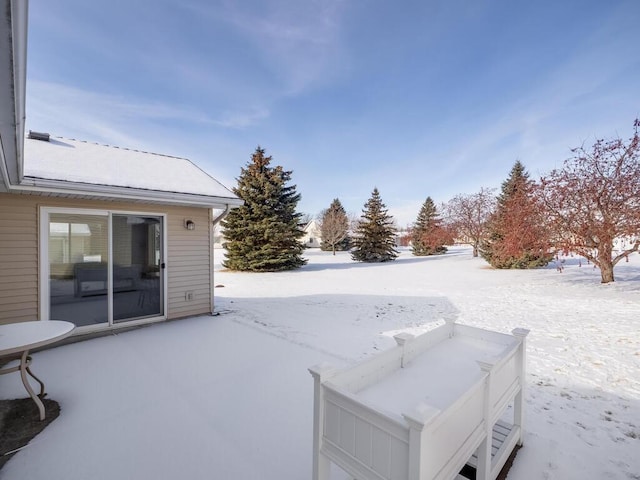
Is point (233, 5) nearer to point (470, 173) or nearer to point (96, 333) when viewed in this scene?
point (96, 333)

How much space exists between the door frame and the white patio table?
1.67m

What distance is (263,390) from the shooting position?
2994 mm

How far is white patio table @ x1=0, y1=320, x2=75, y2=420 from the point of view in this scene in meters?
2.38

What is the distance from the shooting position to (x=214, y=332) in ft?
16.1

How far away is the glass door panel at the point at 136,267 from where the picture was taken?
194 inches

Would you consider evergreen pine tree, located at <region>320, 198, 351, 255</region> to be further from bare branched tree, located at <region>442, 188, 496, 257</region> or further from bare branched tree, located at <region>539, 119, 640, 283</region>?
bare branched tree, located at <region>539, 119, 640, 283</region>

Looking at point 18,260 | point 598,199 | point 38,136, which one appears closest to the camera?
point 18,260

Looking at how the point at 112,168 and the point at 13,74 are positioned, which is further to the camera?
the point at 112,168

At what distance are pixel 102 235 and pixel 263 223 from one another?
9323mm

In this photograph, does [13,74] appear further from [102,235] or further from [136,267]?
[136,267]

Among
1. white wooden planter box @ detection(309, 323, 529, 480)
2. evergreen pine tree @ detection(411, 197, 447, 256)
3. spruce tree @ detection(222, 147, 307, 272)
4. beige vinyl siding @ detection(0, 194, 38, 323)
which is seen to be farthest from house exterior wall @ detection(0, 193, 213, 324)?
evergreen pine tree @ detection(411, 197, 447, 256)

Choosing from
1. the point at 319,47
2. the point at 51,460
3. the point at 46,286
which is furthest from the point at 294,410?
the point at 319,47

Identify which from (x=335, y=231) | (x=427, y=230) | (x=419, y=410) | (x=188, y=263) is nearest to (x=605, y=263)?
(x=419, y=410)

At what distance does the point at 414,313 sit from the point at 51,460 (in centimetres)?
564
